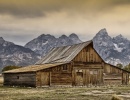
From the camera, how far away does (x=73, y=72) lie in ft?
213

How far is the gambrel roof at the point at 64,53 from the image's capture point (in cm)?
6682

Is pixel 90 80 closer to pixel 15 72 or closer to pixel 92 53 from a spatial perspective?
pixel 92 53

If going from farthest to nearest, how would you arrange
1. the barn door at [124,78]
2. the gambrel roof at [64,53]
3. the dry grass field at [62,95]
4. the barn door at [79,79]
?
1. the barn door at [124,78]
2. the gambrel roof at [64,53]
3. the barn door at [79,79]
4. the dry grass field at [62,95]

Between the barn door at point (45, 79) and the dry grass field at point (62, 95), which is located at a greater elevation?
the barn door at point (45, 79)

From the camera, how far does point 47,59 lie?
76938 mm

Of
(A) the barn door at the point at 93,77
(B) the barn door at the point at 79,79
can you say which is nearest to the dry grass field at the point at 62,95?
(B) the barn door at the point at 79,79

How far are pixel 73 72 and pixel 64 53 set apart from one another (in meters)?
7.67

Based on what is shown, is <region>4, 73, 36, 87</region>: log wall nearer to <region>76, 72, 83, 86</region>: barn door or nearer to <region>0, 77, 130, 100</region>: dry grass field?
<region>76, 72, 83, 86</region>: barn door

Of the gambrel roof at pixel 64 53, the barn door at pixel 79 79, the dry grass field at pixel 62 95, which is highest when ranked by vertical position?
the gambrel roof at pixel 64 53

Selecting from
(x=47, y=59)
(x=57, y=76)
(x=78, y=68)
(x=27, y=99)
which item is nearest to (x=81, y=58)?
(x=78, y=68)

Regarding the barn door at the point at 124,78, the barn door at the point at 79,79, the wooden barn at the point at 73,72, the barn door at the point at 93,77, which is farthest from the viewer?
the barn door at the point at 124,78

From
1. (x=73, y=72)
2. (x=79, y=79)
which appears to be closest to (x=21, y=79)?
(x=73, y=72)

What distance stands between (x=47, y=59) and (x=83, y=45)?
1236cm

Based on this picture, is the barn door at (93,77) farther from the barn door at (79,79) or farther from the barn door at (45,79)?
the barn door at (45,79)
